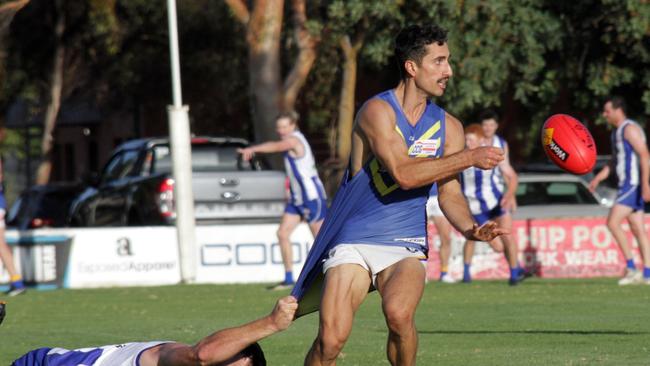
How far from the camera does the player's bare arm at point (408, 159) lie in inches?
306

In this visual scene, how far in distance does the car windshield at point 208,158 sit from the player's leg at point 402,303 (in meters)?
Result: 14.2

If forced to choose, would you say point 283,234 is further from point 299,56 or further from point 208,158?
point 299,56

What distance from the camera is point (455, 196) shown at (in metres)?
8.45

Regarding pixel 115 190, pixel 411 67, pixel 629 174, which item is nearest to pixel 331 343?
pixel 411 67

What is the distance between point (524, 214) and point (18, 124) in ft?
122

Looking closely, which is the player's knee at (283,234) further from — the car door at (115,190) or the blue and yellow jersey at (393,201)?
the blue and yellow jersey at (393,201)

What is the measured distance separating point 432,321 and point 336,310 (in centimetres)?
542

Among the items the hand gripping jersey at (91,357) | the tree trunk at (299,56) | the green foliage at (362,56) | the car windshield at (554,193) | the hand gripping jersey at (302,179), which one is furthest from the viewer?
the tree trunk at (299,56)

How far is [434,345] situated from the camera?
11.0m

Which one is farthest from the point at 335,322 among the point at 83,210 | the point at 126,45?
the point at 126,45

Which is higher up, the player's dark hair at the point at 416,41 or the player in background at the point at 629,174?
the player's dark hair at the point at 416,41

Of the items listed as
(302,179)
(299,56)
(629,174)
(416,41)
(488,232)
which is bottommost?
(488,232)

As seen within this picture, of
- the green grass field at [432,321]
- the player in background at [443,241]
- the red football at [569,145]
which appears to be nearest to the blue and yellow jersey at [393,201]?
the red football at [569,145]

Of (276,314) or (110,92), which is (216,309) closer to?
(276,314)
